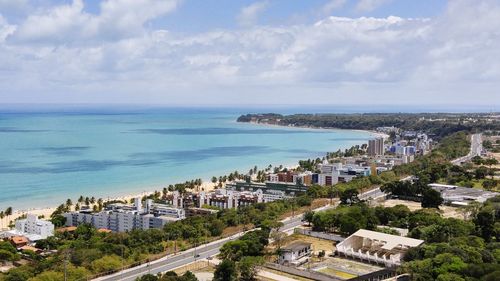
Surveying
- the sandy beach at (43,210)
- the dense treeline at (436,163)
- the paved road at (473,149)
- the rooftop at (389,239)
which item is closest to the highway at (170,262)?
the rooftop at (389,239)

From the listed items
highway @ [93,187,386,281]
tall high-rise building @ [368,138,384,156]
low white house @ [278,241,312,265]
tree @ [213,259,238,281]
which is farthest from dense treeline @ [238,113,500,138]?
tree @ [213,259,238,281]

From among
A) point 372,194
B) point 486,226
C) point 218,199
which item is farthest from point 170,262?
point 372,194

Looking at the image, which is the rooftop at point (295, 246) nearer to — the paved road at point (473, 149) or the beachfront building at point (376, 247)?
the beachfront building at point (376, 247)

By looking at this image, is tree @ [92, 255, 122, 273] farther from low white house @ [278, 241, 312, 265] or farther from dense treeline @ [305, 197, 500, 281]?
dense treeline @ [305, 197, 500, 281]

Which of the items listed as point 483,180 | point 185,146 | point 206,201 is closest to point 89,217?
point 206,201

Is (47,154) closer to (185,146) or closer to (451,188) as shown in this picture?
(185,146)

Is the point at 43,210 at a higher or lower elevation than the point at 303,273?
lower

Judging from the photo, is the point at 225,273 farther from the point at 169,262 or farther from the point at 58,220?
the point at 58,220
